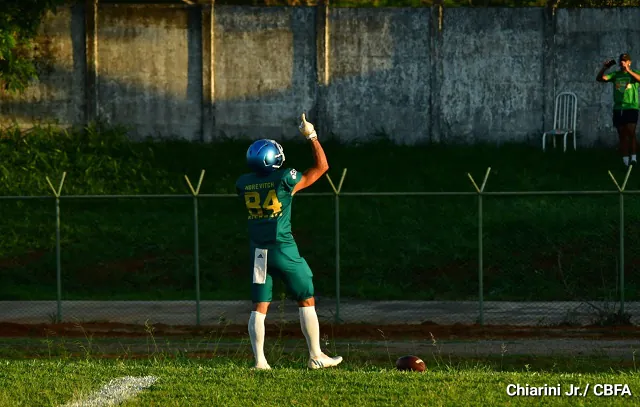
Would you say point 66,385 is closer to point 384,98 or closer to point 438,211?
point 438,211

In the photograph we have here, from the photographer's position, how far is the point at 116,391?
10.3 m

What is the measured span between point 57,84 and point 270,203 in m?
15.6

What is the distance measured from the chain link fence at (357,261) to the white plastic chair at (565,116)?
301cm

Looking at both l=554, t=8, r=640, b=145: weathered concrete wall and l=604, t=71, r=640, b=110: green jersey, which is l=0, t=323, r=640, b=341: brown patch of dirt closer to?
l=604, t=71, r=640, b=110: green jersey

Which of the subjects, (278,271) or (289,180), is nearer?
(289,180)

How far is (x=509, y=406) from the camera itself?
963cm

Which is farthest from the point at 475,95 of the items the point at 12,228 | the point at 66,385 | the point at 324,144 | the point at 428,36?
the point at 66,385

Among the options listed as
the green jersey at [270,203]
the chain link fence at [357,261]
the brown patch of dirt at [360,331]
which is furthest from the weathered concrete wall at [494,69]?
the green jersey at [270,203]

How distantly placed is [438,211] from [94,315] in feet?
22.1

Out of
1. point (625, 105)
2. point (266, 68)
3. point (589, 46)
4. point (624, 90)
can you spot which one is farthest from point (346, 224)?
point (589, 46)

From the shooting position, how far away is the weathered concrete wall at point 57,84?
2577cm

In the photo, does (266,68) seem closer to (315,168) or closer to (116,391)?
(315,168)

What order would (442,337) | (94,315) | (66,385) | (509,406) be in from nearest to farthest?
(509,406)
(66,385)
(442,337)
(94,315)

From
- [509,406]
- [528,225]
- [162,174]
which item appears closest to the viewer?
[509,406]
